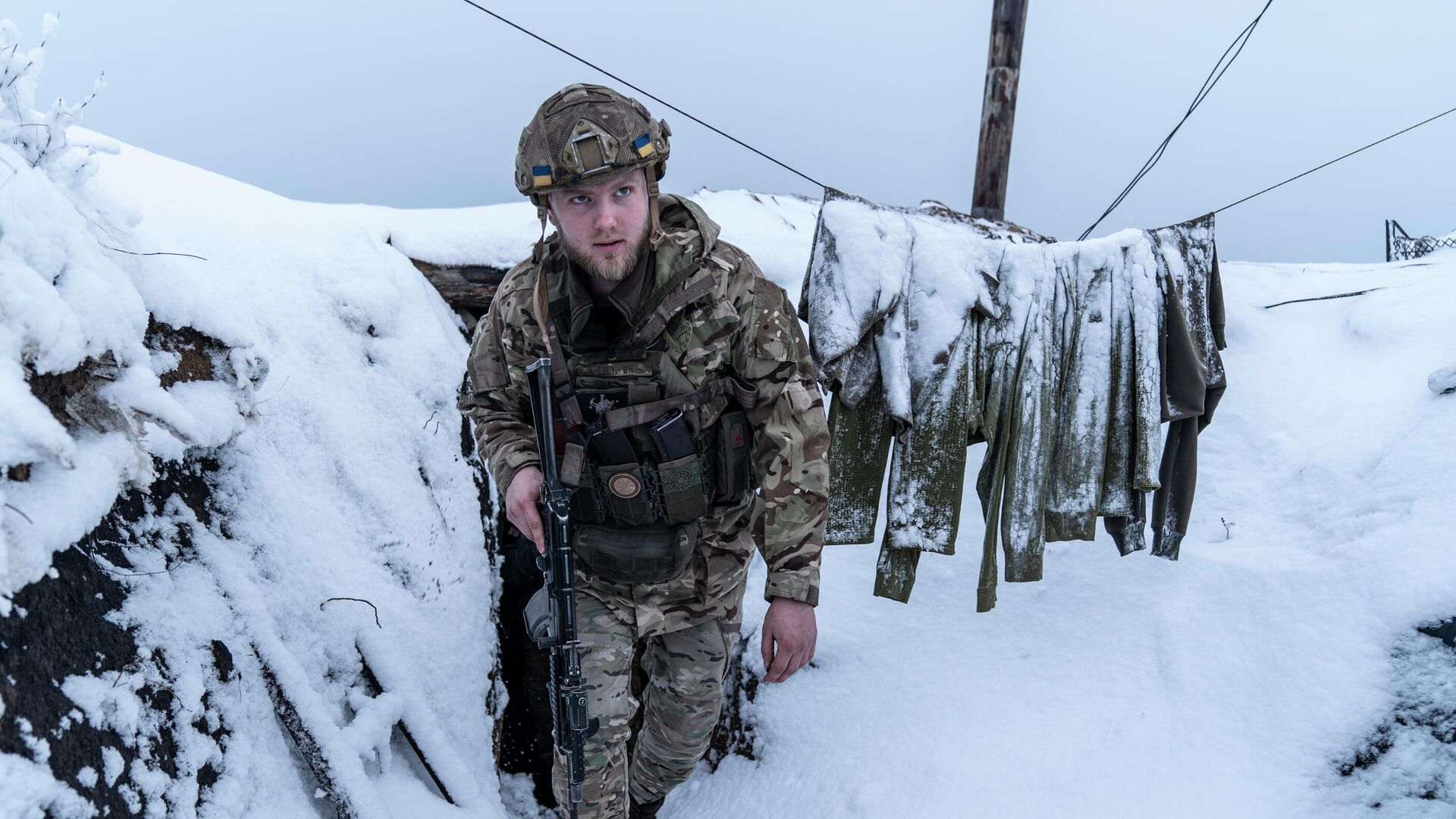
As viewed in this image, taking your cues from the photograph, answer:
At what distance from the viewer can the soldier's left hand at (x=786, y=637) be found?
6.58ft

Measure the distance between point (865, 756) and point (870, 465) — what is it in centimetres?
107

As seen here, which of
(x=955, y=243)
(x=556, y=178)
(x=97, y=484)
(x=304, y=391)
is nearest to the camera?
(x=97, y=484)

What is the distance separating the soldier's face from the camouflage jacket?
0.10m

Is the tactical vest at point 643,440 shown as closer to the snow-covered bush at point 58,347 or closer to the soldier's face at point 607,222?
the soldier's face at point 607,222

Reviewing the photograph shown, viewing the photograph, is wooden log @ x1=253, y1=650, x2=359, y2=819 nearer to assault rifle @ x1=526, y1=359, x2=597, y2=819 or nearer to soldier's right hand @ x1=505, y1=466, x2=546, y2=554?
assault rifle @ x1=526, y1=359, x2=597, y2=819

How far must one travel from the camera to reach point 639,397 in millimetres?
2062

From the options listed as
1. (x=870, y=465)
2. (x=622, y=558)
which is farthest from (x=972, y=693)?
(x=622, y=558)

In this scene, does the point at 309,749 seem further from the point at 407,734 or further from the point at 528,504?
the point at 528,504

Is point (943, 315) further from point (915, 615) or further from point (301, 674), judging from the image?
point (301, 674)

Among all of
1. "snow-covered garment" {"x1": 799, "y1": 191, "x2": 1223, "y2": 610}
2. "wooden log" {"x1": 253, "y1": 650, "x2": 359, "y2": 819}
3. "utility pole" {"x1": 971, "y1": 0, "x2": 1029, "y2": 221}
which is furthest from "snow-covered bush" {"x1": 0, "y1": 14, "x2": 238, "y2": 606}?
"utility pole" {"x1": 971, "y1": 0, "x2": 1029, "y2": 221}

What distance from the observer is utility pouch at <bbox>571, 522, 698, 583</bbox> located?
213 centimetres

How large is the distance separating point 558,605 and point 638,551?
0.81ft

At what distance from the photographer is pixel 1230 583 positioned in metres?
3.15

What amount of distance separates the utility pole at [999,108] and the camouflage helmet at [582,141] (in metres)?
3.09
